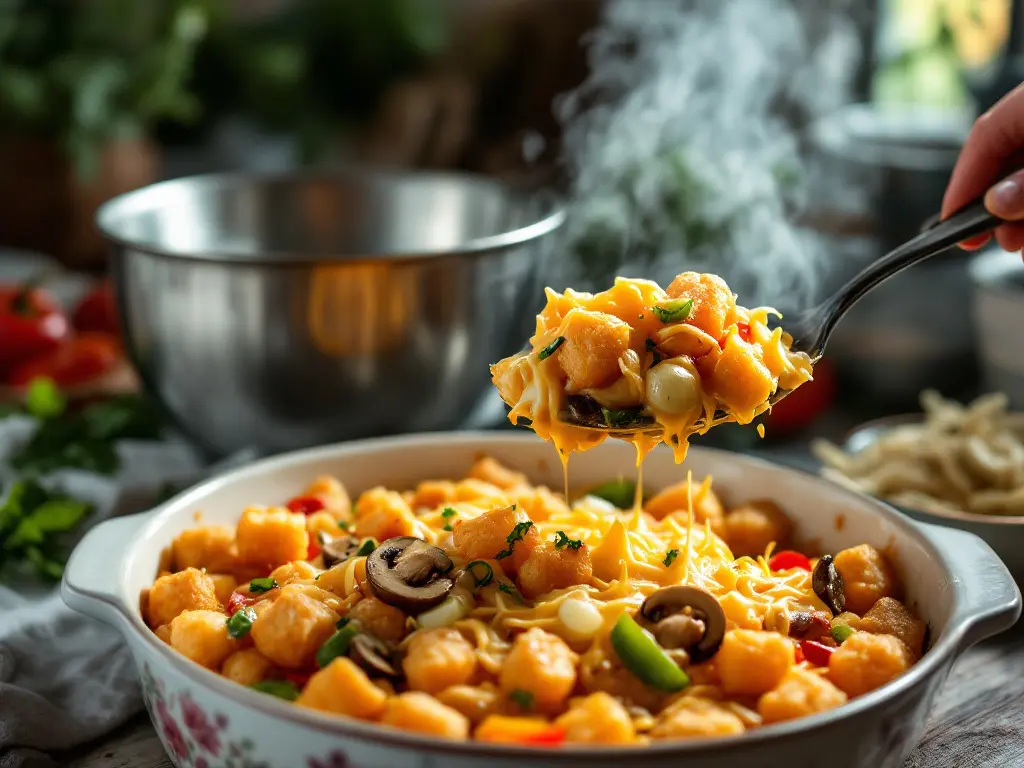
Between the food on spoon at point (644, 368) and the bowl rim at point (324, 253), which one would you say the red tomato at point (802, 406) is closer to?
the bowl rim at point (324, 253)

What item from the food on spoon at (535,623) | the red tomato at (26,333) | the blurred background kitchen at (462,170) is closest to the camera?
the food on spoon at (535,623)

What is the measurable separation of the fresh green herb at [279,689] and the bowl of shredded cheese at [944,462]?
1674 mm

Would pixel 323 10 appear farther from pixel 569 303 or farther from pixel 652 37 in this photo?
pixel 569 303

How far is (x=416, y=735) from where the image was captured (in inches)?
72.6

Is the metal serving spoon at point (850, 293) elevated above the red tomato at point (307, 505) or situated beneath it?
elevated above

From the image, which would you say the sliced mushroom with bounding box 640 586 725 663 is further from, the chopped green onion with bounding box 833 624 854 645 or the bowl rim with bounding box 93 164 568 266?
the bowl rim with bounding box 93 164 568 266

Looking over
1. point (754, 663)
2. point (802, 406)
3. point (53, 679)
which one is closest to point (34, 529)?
point (53, 679)

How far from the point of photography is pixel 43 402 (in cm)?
416

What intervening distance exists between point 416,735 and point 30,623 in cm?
149

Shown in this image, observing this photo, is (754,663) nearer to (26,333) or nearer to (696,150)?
(696,150)

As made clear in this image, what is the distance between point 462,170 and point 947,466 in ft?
13.9

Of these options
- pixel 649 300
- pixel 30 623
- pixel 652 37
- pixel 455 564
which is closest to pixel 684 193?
pixel 652 37

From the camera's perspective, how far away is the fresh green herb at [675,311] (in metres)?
2.57

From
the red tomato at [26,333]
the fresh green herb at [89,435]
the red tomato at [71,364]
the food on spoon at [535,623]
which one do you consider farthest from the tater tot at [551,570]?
the red tomato at [26,333]
